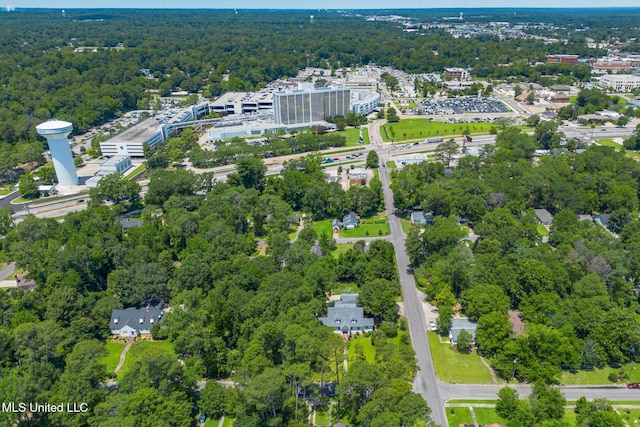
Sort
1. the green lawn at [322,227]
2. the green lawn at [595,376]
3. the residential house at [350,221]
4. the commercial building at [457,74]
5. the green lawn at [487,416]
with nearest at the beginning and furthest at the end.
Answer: the green lawn at [487,416]
the green lawn at [595,376]
the green lawn at [322,227]
the residential house at [350,221]
the commercial building at [457,74]

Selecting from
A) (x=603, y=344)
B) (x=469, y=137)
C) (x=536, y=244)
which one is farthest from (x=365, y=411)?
(x=469, y=137)

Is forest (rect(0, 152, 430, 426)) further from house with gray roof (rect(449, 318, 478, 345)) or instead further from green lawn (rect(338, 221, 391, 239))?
house with gray roof (rect(449, 318, 478, 345))

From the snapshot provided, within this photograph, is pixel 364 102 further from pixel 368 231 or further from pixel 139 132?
pixel 368 231

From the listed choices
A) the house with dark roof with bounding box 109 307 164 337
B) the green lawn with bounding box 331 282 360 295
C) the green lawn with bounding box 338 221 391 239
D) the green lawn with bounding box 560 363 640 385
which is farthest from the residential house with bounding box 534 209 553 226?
the house with dark roof with bounding box 109 307 164 337

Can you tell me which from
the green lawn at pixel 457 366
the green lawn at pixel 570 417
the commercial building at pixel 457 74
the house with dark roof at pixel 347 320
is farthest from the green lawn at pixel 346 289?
the commercial building at pixel 457 74

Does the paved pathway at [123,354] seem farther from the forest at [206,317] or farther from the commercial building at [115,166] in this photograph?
the commercial building at [115,166]

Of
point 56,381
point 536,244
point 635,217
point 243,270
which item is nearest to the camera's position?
point 56,381

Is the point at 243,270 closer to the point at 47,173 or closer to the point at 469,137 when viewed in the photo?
the point at 47,173
